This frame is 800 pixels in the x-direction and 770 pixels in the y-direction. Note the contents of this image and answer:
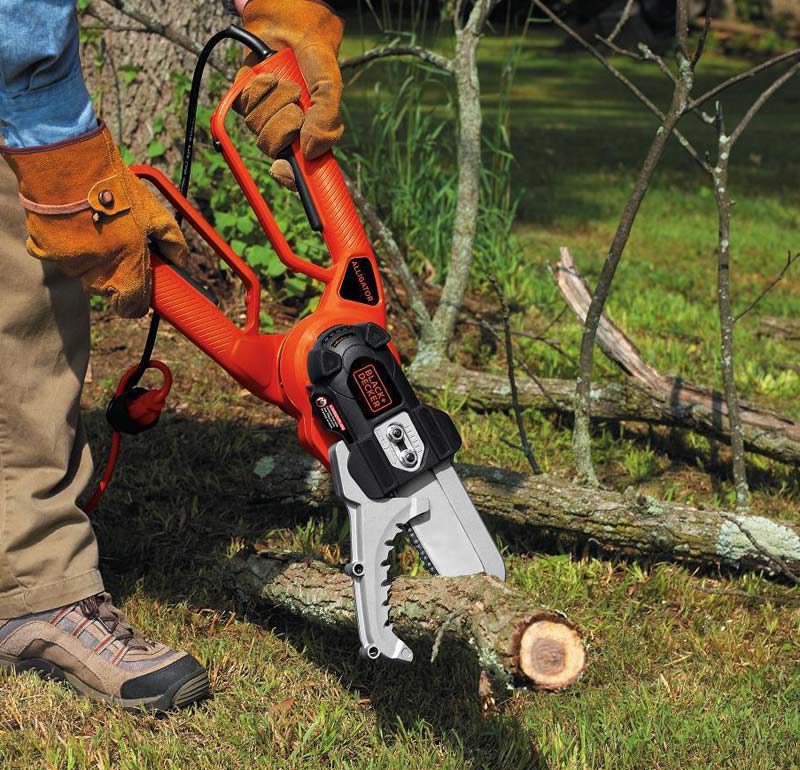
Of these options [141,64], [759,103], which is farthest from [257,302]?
[141,64]

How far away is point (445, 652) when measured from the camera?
237 centimetres

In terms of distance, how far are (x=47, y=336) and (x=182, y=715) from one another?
0.89m

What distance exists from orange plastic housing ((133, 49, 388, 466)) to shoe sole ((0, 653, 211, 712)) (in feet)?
1.87

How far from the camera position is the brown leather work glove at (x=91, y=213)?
75.5 inches

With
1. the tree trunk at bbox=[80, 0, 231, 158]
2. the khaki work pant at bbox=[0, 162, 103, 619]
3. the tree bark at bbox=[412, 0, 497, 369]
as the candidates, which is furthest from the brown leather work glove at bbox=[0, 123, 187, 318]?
the tree trunk at bbox=[80, 0, 231, 158]

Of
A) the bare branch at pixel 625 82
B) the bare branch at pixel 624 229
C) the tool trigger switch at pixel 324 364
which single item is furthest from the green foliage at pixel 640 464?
the tool trigger switch at pixel 324 364

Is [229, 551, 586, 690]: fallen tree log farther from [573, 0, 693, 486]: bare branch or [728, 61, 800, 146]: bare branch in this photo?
[728, 61, 800, 146]: bare branch

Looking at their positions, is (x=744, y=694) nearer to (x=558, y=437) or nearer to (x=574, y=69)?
(x=558, y=437)

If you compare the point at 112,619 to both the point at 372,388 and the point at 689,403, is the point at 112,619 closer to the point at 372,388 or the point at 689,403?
the point at 372,388

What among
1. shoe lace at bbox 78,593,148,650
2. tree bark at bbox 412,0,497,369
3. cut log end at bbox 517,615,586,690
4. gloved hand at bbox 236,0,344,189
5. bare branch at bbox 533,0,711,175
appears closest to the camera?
cut log end at bbox 517,615,586,690

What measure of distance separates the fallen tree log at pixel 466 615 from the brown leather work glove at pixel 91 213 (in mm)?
789

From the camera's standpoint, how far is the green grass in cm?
209

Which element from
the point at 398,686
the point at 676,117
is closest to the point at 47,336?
the point at 398,686

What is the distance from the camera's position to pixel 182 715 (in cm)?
221
